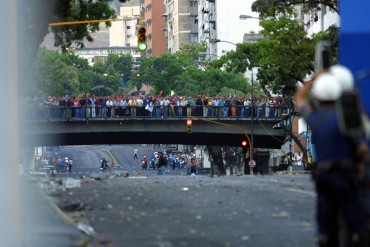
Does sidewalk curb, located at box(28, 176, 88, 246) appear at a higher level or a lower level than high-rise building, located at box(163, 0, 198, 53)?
lower

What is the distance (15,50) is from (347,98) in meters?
5.96

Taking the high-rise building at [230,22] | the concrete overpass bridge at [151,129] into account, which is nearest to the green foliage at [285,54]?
the concrete overpass bridge at [151,129]

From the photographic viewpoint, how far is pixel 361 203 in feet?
37.2

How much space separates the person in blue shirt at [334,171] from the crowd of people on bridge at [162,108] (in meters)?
69.7

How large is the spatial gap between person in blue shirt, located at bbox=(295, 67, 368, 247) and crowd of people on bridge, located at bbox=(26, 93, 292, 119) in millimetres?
69714

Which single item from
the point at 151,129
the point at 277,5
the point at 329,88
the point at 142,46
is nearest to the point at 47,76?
the point at 151,129

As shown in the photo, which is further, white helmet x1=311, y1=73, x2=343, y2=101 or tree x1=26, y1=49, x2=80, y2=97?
tree x1=26, y1=49, x2=80, y2=97

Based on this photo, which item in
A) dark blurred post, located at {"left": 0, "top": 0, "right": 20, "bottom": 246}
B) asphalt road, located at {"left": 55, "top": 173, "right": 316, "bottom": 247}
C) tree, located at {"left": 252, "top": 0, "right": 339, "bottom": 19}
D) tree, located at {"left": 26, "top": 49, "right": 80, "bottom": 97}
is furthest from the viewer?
tree, located at {"left": 26, "top": 49, "right": 80, "bottom": 97}

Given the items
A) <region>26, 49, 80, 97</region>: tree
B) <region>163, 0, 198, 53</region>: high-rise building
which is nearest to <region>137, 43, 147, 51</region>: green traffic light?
<region>26, 49, 80, 97</region>: tree

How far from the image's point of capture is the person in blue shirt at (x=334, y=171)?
36.9 ft

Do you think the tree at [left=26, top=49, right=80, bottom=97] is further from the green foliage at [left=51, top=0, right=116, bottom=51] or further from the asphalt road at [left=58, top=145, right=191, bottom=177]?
the green foliage at [left=51, top=0, right=116, bottom=51]

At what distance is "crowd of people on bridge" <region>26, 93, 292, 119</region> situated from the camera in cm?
8200

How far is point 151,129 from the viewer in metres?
86.9

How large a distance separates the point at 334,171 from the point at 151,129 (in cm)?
7572
